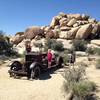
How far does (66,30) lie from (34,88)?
35844mm

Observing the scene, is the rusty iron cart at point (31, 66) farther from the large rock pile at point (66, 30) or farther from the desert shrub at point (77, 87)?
the large rock pile at point (66, 30)

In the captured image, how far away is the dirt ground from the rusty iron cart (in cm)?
40

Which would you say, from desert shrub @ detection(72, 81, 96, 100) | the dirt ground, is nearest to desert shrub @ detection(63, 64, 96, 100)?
desert shrub @ detection(72, 81, 96, 100)

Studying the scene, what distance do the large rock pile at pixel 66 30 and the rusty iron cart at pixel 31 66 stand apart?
27.9m

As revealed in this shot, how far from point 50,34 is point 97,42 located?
948cm

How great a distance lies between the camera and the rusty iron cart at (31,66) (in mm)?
15203

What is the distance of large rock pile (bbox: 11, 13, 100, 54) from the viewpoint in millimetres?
44875

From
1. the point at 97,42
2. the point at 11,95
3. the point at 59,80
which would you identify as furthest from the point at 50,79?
the point at 97,42

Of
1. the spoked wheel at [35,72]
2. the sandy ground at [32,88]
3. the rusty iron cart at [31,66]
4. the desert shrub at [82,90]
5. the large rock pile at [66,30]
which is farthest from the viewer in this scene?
the large rock pile at [66,30]

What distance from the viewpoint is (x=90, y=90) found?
1112 centimetres

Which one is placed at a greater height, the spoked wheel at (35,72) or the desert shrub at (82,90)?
the spoked wheel at (35,72)

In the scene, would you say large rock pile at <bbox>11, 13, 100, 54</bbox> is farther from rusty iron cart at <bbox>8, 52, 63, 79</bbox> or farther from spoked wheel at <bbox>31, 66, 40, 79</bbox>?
spoked wheel at <bbox>31, 66, 40, 79</bbox>

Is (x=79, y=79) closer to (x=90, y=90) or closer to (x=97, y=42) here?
(x=90, y=90)

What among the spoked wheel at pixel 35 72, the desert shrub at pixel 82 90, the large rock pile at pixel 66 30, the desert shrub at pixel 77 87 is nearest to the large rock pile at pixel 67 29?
the large rock pile at pixel 66 30
